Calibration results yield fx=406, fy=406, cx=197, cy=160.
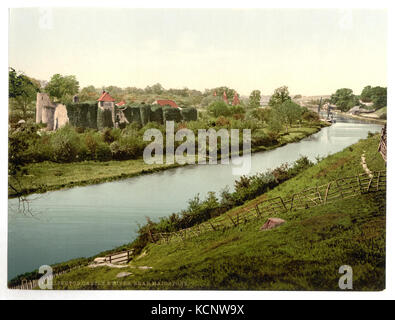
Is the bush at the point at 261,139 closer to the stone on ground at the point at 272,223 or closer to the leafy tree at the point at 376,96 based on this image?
the stone on ground at the point at 272,223

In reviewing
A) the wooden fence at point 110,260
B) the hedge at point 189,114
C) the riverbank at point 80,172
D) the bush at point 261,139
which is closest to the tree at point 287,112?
the riverbank at point 80,172

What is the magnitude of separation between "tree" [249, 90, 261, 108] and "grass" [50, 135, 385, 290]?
182 centimetres

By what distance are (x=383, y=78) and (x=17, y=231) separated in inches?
247

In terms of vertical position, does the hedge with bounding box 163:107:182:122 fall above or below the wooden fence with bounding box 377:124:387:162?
above

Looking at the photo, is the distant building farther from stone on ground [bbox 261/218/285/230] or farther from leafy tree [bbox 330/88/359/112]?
leafy tree [bbox 330/88/359/112]

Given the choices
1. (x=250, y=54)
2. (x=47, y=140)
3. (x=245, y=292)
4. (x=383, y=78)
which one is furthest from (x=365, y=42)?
(x=47, y=140)

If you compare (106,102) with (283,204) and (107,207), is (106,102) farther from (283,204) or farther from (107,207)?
(283,204)

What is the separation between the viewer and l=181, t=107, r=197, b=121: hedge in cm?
658

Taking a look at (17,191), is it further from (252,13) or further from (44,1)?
(252,13)

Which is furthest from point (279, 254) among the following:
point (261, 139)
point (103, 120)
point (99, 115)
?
point (99, 115)

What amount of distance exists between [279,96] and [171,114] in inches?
70.0

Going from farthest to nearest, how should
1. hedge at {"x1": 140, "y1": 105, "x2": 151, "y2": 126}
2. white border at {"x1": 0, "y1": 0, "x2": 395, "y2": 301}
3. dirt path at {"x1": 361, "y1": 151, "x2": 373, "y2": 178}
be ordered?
hedge at {"x1": 140, "y1": 105, "x2": 151, "y2": 126} < dirt path at {"x1": 361, "y1": 151, "x2": 373, "y2": 178} < white border at {"x1": 0, "y1": 0, "x2": 395, "y2": 301}

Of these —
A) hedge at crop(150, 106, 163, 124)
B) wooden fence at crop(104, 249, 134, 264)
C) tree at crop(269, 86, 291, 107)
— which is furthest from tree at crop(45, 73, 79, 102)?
tree at crop(269, 86, 291, 107)

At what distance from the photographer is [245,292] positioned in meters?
6.20
